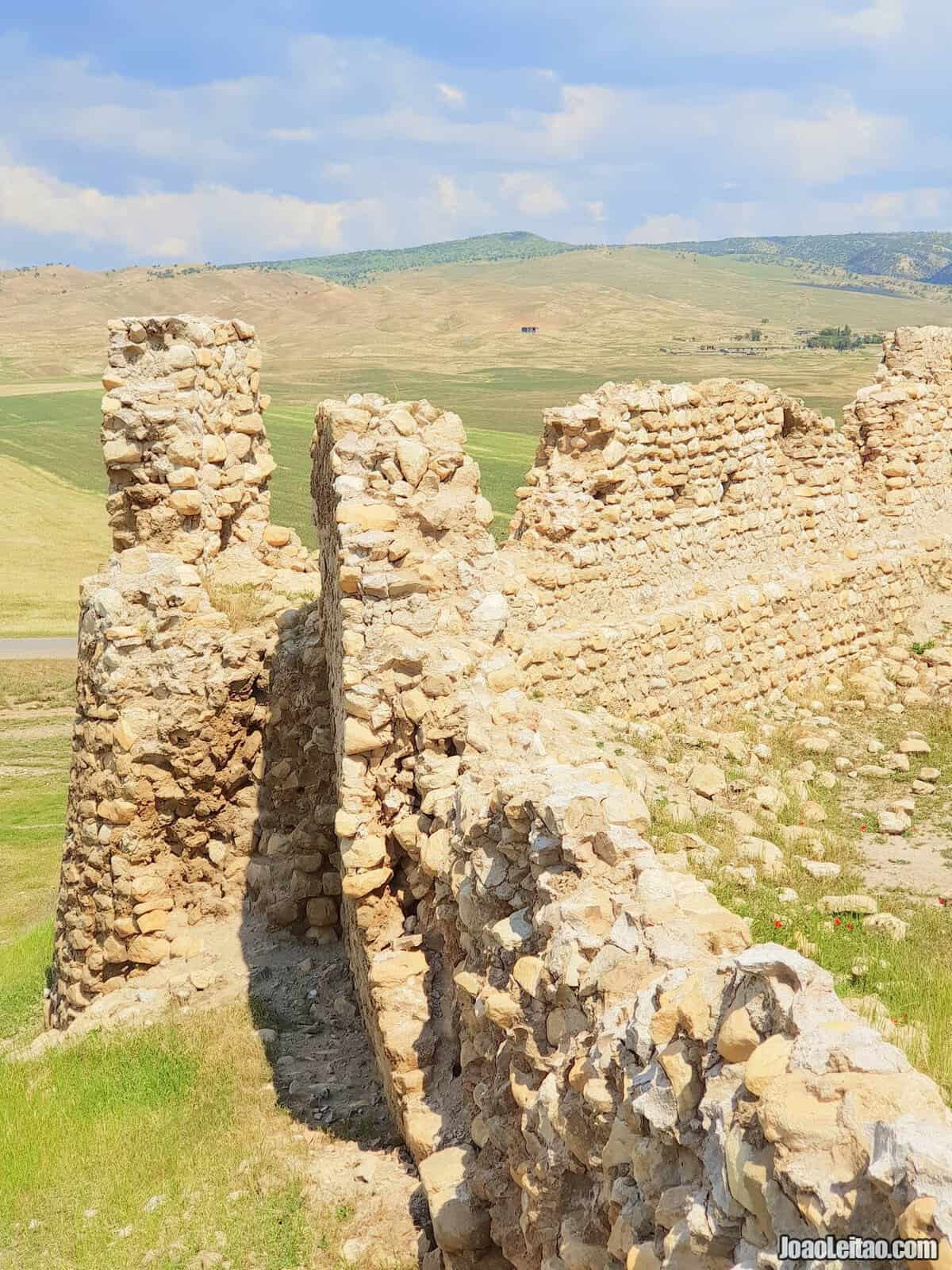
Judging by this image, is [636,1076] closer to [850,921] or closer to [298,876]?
[850,921]

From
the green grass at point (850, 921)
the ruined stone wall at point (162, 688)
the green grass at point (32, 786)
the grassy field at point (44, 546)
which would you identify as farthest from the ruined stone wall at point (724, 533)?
the grassy field at point (44, 546)

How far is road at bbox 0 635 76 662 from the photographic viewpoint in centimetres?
3553

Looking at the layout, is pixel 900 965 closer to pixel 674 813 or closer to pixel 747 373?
pixel 674 813

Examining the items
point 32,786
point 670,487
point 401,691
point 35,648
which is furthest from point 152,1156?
point 35,648

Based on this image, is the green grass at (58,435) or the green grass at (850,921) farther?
the green grass at (58,435)

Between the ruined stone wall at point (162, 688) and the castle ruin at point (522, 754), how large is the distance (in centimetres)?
3

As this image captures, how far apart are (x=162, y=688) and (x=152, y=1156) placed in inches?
132

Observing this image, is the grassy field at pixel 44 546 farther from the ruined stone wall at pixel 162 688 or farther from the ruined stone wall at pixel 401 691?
the ruined stone wall at pixel 401 691

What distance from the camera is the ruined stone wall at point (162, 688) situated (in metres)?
8.16

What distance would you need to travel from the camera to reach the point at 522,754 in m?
5.82

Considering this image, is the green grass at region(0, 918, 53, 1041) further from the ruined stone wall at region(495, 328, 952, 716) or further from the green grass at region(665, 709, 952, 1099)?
the green grass at region(665, 709, 952, 1099)

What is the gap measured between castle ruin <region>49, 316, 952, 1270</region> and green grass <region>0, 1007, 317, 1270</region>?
0.76 metres

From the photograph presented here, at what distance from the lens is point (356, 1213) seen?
5219 mm

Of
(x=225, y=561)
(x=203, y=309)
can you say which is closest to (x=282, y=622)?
(x=225, y=561)
